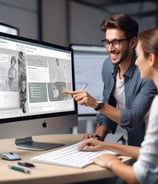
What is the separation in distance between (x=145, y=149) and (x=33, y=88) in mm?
647

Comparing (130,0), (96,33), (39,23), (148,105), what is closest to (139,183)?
(148,105)

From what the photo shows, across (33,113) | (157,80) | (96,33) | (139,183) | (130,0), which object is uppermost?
(130,0)

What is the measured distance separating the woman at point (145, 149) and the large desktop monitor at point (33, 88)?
306 millimetres

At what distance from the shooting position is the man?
57.3 inches

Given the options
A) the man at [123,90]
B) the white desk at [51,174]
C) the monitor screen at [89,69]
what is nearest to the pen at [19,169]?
the white desk at [51,174]

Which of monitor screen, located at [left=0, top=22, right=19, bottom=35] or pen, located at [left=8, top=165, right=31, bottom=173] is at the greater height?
monitor screen, located at [left=0, top=22, right=19, bottom=35]

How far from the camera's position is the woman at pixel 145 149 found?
927 mm

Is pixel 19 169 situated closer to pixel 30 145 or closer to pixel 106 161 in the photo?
pixel 106 161

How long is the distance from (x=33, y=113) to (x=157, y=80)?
0.59 metres

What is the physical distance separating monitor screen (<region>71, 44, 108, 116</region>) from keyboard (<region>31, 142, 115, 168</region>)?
888 mm

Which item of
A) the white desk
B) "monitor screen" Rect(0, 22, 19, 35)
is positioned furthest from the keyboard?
"monitor screen" Rect(0, 22, 19, 35)

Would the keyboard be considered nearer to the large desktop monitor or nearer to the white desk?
the white desk

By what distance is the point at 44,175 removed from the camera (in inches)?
37.6

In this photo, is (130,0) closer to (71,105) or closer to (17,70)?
(71,105)
